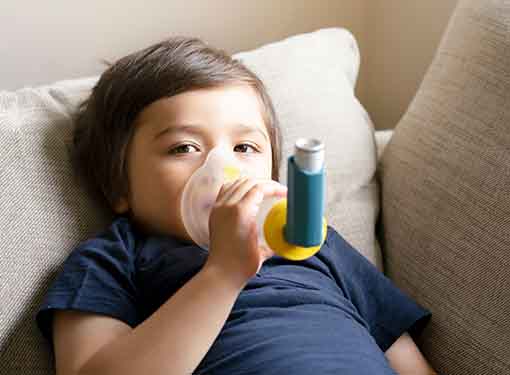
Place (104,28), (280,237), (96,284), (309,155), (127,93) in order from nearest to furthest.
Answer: (309,155) → (280,237) → (96,284) → (127,93) → (104,28)

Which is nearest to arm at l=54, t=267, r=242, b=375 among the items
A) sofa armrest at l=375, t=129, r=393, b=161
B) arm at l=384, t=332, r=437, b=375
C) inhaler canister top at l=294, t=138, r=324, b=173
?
inhaler canister top at l=294, t=138, r=324, b=173

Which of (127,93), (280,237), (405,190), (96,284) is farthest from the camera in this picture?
(405,190)

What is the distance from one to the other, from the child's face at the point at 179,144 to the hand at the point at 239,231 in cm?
16

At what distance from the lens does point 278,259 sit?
3.28 feet

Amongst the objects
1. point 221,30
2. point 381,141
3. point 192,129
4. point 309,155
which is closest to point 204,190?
point 192,129

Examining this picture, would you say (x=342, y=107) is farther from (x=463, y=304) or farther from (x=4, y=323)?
(x=4, y=323)

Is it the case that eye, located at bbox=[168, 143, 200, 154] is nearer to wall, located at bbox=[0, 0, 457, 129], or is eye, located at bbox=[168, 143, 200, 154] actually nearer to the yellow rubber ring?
the yellow rubber ring

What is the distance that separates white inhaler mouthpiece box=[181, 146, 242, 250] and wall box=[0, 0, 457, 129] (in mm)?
584

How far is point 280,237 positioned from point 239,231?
76 mm

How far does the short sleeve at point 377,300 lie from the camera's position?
3.41 ft

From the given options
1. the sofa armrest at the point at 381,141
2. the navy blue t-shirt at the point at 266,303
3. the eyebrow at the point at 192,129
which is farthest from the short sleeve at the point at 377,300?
the sofa armrest at the point at 381,141

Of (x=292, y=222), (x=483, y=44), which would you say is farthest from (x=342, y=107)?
(x=292, y=222)

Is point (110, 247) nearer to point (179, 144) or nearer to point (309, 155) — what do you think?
point (179, 144)

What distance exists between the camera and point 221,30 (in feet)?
5.04
